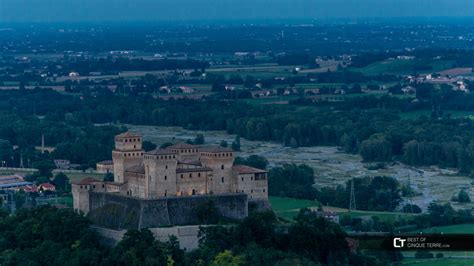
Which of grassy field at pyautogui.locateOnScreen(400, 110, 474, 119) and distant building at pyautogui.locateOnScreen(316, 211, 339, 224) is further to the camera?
grassy field at pyautogui.locateOnScreen(400, 110, 474, 119)

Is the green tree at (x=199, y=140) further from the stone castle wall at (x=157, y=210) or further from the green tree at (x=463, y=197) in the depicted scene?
the stone castle wall at (x=157, y=210)

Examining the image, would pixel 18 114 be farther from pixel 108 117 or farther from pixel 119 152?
pixel 119 152

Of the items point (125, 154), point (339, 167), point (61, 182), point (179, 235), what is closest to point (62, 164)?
point (61, 182)

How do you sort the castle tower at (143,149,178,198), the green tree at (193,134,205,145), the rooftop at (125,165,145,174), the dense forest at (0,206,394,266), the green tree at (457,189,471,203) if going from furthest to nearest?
the green tree at (193,134,205,145) → the green tree at (457,189,471,203) → the rooftop at (125,165,145,174) → the castle tower at (143,149,178,198) → the dense forest at (0,206,394,266)

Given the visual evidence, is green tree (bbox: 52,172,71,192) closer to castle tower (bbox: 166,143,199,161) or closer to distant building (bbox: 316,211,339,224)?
distant building (bbox: 316,211,339,224)

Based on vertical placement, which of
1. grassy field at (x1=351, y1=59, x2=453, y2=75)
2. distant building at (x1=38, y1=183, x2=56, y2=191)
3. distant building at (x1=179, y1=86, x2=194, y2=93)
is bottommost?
grassy field at (x1=351, y1=59, x2=453, y2=75)

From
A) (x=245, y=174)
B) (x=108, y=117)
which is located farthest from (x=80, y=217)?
(x=108, y=117)

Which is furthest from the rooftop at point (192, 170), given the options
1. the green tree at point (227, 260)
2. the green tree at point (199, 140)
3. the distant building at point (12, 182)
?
the green tree at point (199, 140)

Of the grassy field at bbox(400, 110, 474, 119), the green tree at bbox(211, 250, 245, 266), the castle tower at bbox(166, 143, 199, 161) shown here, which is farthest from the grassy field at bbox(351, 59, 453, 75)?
the green tree at bbox(211, 250, 245, 266)
